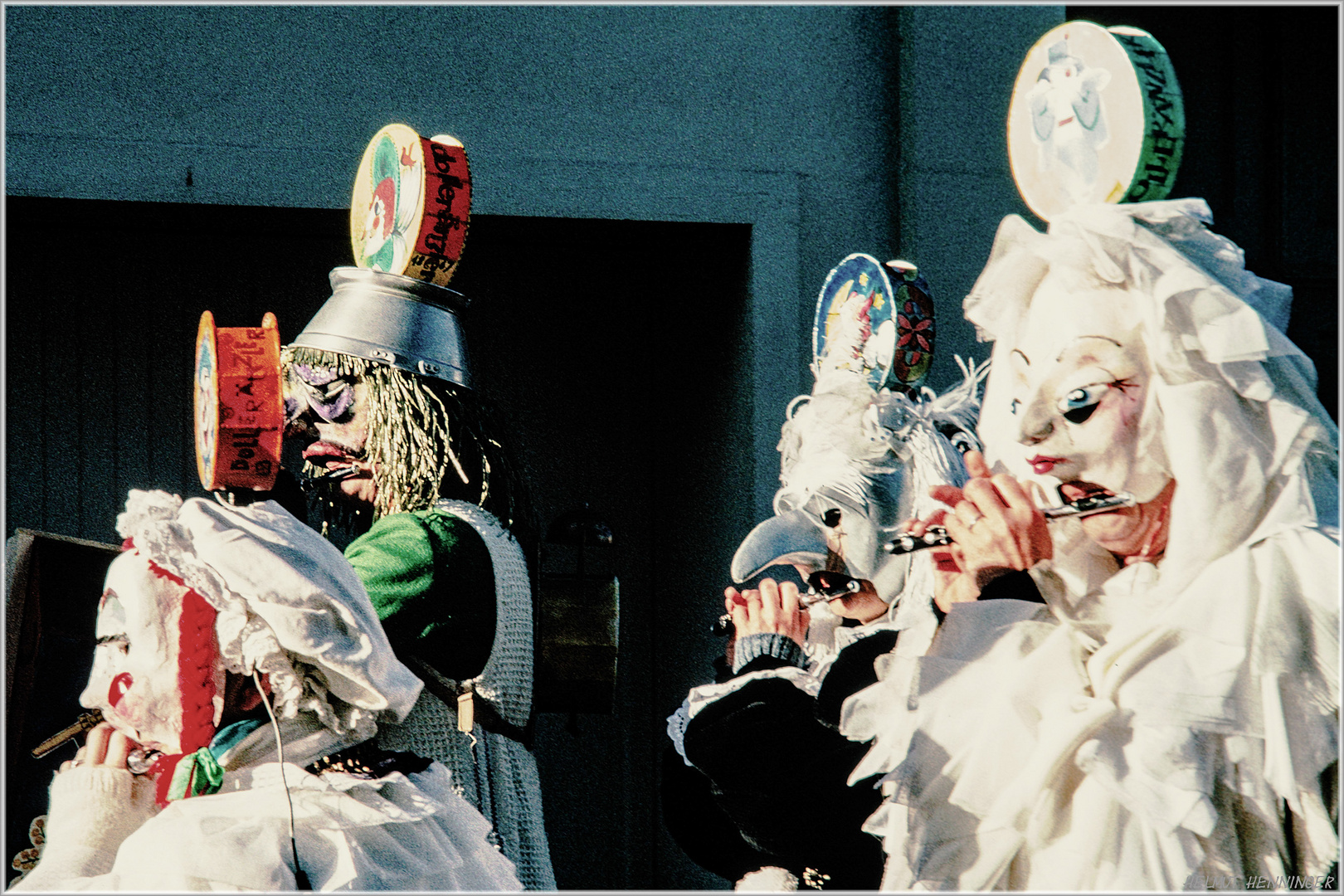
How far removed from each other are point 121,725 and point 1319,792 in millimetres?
1526

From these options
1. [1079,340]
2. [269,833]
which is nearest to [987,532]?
[1079,340]

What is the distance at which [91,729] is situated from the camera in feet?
6.84

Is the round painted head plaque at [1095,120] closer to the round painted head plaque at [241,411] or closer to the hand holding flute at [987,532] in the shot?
the hand holding flute at [987,532]

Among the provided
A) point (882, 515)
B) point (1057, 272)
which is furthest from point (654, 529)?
point (1057, 272)

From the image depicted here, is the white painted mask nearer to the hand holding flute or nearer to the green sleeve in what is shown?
the green sleeve

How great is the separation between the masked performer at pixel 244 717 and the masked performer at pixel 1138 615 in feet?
2.28

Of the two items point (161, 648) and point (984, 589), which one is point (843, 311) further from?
point (161, 648)

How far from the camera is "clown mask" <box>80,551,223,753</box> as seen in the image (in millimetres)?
1947

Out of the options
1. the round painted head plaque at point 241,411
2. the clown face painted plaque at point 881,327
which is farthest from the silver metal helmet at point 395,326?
the clown face painted plaque at point 881,327

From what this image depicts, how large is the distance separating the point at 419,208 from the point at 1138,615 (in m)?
1.60

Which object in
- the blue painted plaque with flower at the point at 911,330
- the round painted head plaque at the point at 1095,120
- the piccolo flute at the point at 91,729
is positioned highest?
the round painted head plaque at the point at 1095,120

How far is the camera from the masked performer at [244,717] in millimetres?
1905

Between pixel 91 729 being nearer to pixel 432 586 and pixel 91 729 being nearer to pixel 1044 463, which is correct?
pixel 432 586

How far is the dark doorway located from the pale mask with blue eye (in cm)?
217
